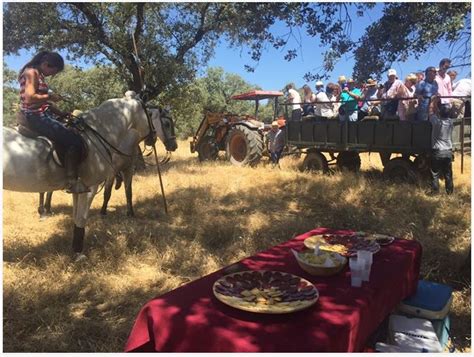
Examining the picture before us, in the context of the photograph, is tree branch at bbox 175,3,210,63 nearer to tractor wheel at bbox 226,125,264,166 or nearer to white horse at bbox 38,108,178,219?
tractor wheel at bbox 226,125,264,166

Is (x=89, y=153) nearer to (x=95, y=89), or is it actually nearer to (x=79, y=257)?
(x=79, y=257)

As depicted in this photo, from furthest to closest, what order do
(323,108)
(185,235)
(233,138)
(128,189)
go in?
(233,138) → (323,108) → (128,189) → (185,235)

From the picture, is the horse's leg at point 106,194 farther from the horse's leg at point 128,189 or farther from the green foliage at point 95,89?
the green foliage at point 95,89

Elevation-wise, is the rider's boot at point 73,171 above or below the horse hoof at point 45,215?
above

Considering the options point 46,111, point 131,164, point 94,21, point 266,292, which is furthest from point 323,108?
point 266,292

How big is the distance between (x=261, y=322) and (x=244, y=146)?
10665mm

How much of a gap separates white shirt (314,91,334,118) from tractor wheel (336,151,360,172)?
104 cm

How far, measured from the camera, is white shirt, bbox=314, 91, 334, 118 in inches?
423

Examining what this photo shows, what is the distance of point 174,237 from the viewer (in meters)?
6.29

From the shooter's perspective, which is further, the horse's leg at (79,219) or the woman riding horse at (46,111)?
the horse's leg at (79,219)

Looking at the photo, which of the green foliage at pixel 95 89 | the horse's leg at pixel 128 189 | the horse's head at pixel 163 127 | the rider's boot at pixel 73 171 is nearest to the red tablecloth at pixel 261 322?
the rider's boot at pixel 73 171

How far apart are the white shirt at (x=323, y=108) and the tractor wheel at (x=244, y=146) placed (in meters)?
2.09

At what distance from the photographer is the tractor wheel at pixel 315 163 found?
1088 cm

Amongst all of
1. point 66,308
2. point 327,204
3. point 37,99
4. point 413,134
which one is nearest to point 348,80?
point 413,134
